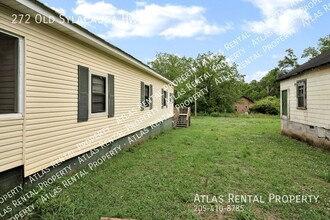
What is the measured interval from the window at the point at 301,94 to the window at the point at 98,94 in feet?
26.5

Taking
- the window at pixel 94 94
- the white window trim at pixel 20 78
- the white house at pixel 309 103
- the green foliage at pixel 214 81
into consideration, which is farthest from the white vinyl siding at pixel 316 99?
the green foliage at pixel 214 81

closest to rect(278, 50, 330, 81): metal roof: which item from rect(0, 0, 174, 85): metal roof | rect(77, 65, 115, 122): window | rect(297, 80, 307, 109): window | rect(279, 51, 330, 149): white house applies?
rect(279, 51, 330, 149): white house

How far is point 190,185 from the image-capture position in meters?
4.49

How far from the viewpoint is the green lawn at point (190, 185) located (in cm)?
332

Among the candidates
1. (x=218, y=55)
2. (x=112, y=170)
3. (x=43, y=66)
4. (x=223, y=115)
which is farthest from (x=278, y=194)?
(x=218, y=55)

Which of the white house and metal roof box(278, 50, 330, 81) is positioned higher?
metal roof box(278, 50, 330, 81)

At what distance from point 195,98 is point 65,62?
27929 mm

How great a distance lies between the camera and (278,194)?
407cm

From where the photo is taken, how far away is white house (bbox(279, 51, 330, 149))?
786 centimetres

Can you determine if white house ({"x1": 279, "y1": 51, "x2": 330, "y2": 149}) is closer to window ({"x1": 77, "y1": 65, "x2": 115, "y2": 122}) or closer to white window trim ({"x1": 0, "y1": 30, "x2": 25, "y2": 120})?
window ({"x1": 77, "y1": 65, "x2": 115, "y2": 122})

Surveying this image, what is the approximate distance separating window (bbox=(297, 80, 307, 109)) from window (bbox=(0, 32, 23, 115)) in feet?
32.6

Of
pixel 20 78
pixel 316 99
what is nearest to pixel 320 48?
pixel 316 99

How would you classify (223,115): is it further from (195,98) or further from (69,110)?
(69,110)

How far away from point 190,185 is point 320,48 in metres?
44.6
